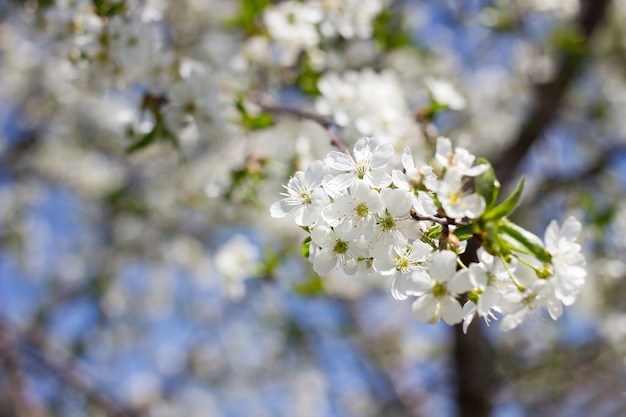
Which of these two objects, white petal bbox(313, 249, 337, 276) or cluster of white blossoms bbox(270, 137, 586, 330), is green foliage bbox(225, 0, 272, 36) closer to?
cluster of white blossoms bbox(270, 137, 586, 330)

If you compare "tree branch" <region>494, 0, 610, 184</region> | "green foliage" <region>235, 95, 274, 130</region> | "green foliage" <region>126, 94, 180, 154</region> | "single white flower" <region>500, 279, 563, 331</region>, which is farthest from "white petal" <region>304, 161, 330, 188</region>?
"tree branch" <region>494, 0, 610, 184</region>

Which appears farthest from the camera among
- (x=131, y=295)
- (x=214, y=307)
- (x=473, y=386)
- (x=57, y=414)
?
(x=214, y=307)

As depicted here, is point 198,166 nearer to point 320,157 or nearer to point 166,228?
point 166,228

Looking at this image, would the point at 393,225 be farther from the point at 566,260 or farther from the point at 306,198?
the point at 566,260

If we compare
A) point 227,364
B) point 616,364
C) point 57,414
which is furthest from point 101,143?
point 616,364

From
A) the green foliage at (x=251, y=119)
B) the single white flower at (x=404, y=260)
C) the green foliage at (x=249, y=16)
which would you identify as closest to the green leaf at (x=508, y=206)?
the single white flower at (x=404, y=260)

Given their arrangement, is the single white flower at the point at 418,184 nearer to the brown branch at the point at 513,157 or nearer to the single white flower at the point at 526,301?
the single white flower at the point at 526,301
